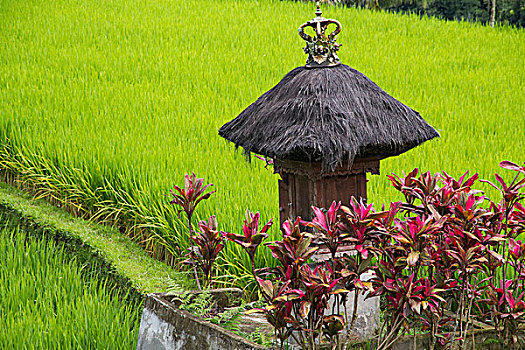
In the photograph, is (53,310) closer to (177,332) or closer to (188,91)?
(177,332)

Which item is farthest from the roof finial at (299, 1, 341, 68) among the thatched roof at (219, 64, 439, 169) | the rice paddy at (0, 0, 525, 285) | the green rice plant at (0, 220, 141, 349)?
the green rice plant at (0, 220, 141, 349)

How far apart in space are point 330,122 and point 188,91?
14.3 feet

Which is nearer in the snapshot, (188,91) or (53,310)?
(53,310)

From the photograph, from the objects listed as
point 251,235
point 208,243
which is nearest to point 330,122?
point 251,235

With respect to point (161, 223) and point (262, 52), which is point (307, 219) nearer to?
point (161, 223)

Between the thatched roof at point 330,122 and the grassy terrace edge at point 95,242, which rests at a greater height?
the thatched roof at point 330,122

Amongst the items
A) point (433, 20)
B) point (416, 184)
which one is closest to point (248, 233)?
point (416, 184)

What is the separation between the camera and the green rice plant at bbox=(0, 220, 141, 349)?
2678 mm

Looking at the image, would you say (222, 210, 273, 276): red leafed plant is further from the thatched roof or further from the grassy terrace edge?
the grassy terrace edge

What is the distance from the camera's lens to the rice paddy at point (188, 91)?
3.97m

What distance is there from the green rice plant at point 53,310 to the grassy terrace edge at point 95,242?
0.10m

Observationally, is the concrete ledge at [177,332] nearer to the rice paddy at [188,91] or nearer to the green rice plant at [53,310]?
the green rice plant at [53,310]

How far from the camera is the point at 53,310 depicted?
295cm

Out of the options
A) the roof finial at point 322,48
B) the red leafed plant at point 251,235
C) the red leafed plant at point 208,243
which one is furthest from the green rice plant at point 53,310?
the roof finial at point 322,48
